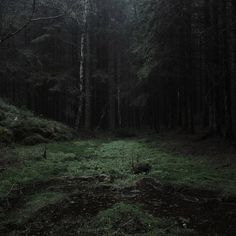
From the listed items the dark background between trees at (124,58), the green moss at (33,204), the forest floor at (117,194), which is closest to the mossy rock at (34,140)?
the forest floor at (117,194)

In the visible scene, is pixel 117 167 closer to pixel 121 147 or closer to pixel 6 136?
pixel 121 147

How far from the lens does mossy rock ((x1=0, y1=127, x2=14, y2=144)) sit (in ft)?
63.6

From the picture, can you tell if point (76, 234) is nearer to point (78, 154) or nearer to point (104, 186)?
point (104, 186)

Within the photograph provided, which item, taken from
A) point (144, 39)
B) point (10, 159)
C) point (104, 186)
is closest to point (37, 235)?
point (104, 186)

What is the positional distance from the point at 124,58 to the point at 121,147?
23617 millimetres

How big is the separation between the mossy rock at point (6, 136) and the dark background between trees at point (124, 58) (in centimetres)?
Result: 497

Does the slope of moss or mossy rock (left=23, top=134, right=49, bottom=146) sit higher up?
the slope of moss

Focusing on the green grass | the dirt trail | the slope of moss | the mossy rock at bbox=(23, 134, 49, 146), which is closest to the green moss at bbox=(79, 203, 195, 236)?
the dirt trail

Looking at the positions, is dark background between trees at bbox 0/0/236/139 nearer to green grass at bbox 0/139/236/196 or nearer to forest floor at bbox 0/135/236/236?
green grass at bbox 0/139/236/196

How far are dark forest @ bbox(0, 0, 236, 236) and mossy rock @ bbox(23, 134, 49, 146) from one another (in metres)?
0.08

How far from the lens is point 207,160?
15.1 meters

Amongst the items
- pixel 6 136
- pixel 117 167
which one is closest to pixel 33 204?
pixel 117 167

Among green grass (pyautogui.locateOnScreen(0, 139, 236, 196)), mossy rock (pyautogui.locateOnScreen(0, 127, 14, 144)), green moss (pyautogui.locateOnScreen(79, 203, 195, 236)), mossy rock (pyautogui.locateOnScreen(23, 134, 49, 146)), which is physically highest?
mossy rock (pyautogui.locateOnScreen(0, 127, 14, 144))

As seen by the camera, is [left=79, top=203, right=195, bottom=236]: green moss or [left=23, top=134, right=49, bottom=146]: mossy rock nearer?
[left=79, top=203, right=195, bottom=236]: green moss
